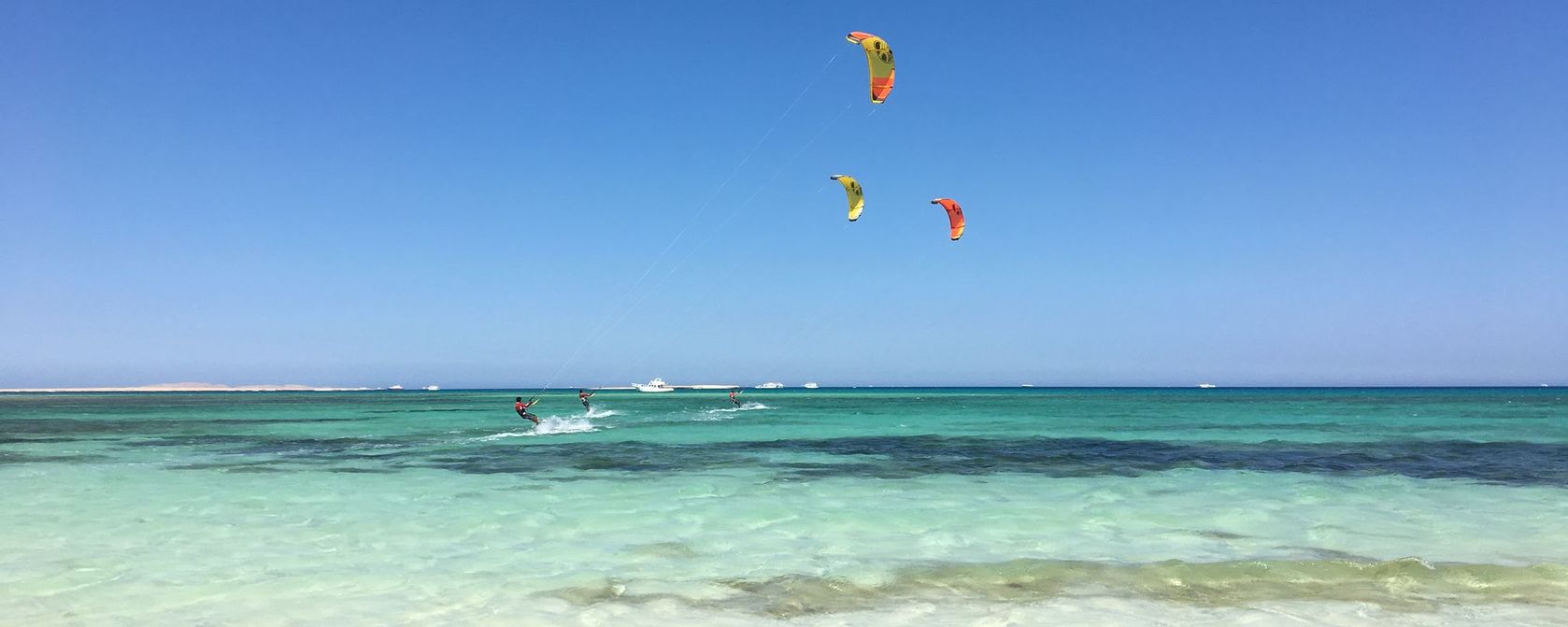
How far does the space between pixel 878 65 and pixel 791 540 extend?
50.0 ft

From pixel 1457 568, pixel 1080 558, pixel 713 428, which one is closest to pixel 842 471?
pixel 1080 558

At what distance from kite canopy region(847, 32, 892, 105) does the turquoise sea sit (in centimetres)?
855

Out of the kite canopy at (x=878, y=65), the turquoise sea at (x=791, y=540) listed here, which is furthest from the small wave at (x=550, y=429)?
the kite canopy at (x=878, y=65)

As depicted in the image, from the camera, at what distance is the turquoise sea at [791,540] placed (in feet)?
26.0

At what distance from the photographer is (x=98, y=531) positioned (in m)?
11.7

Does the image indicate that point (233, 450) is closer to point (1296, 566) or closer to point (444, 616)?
point (444, 616)

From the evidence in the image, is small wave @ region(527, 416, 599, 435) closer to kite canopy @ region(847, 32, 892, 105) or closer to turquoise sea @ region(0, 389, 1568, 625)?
turquoise sea @ region(0, 389, 1568, 625)

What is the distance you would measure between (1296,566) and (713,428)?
97.2 ft

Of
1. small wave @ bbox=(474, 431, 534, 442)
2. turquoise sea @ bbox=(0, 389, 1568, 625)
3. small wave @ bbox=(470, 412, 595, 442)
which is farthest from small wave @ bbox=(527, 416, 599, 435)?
turquoise sea @ bbox=(0, 389, 1568, 625)

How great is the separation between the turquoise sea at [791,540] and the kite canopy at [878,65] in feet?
28.1

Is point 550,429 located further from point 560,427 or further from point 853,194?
point 853,194

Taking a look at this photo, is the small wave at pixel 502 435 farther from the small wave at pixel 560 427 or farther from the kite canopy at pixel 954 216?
the kite canopy at pixel 954 216

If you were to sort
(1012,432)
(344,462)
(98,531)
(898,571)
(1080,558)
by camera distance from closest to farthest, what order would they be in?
(898,571) < (1080,558) < (98,531) < (344,462) < (1012,432)

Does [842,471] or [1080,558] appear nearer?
[1080,558]
